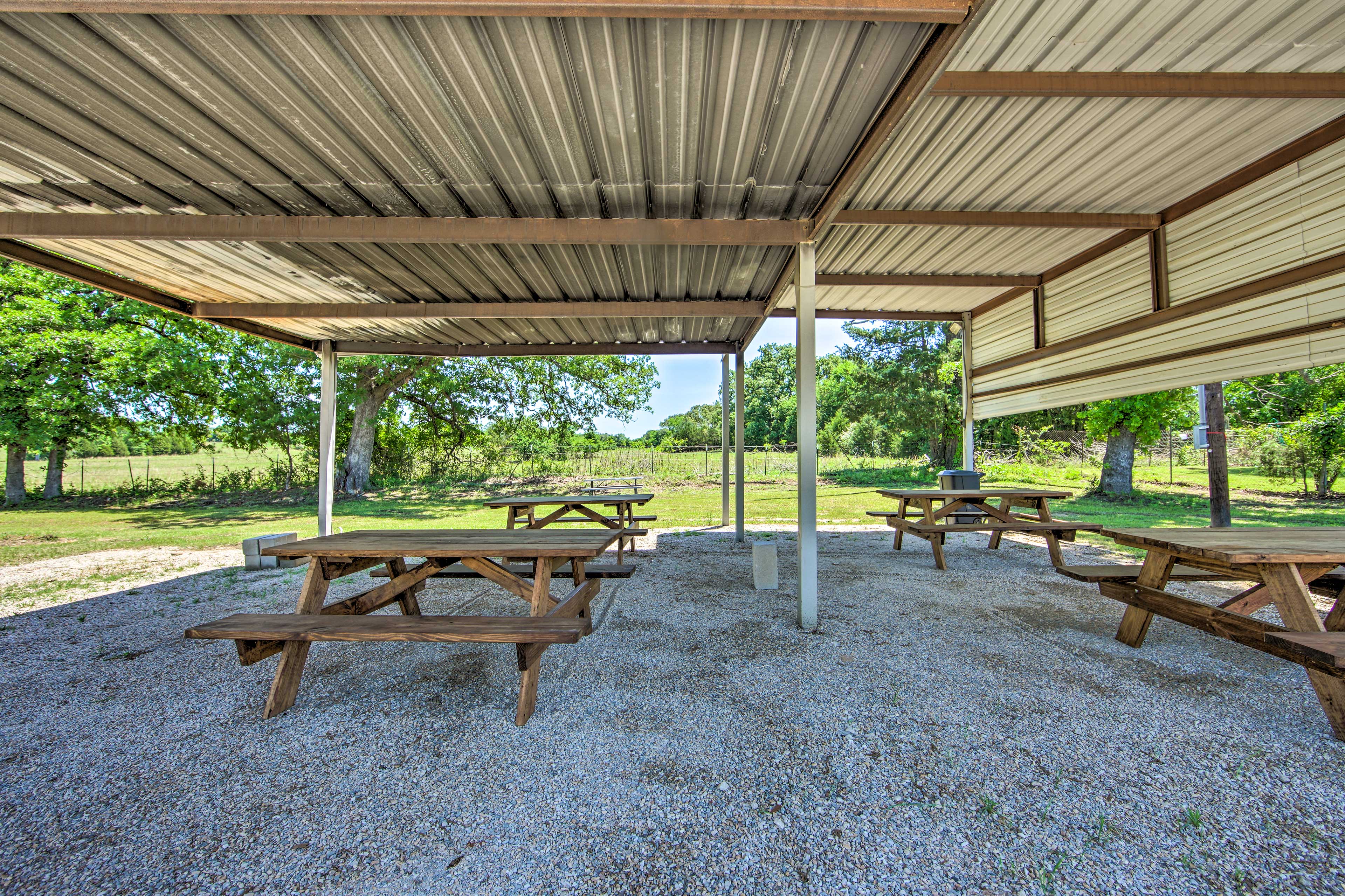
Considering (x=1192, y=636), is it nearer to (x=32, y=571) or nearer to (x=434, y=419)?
(x=32, y=571)

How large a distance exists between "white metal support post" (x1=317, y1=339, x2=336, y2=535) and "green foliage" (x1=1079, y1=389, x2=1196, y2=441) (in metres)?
14.1

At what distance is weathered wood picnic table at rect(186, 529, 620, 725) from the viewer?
2.20m

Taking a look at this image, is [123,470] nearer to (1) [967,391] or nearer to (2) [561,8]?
(2) [561,8]

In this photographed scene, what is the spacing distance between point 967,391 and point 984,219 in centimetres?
457

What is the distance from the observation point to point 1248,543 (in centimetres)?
263

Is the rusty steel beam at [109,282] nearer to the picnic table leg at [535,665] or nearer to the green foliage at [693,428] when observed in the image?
the picnic table leg at [535,665]

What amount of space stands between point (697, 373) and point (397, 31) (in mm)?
47027

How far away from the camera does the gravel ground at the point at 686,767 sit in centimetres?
146

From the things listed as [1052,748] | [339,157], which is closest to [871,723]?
[1052,748]

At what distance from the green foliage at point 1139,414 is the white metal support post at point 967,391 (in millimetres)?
4598

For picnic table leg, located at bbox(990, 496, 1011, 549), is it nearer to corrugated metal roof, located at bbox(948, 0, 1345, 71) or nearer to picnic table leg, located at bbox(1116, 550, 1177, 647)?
picnic table leg, located at bbox(1116, 550, 1177, 647)

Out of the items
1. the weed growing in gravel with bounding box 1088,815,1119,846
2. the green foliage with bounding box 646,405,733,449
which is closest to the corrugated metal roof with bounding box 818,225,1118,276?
the weed growing in gravel with bounding box 1088,815,1119,846

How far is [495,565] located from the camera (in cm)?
284

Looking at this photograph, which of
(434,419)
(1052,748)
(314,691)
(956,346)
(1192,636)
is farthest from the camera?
(956,346)
